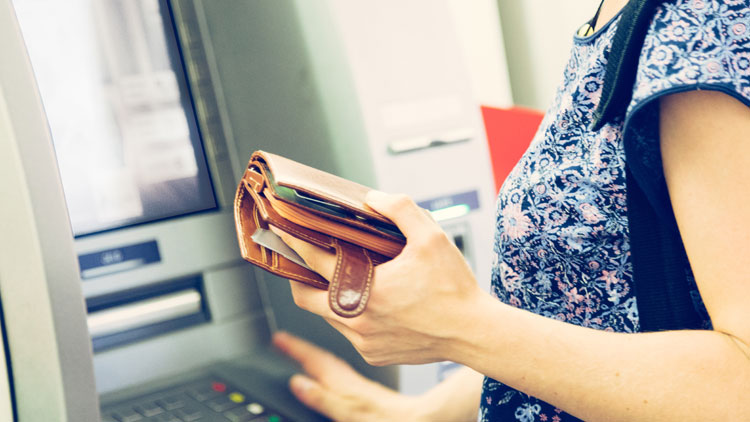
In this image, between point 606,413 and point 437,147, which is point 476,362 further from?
Result: point 437,147

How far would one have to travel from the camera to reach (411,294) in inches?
24.5

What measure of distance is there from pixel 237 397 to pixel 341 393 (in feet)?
0.68

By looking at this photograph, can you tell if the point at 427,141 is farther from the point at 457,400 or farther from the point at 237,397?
the point at 237,397

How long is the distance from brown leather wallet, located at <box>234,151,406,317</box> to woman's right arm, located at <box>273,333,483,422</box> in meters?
0.55

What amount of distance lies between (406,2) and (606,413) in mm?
889

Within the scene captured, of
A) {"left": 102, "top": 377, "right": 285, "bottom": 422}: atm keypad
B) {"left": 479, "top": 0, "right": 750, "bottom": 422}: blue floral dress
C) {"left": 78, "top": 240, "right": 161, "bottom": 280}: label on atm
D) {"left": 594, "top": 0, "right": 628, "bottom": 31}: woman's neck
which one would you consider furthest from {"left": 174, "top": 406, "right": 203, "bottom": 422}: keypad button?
{"left": 594, "top": 0, "right": 628, "bottom": 31}: woman's neck

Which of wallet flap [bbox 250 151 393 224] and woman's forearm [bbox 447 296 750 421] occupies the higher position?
wallet flap [bbox 250 151 393 224]

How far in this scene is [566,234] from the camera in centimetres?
72

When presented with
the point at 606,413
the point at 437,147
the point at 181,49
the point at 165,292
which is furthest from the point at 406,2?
the point at 606,413

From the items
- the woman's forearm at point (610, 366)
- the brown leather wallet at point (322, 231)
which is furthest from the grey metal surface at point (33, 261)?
the woman's forearm at point (610, 366)

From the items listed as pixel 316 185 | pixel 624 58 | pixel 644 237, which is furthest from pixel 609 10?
pixel 316 185

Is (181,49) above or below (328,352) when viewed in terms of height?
above

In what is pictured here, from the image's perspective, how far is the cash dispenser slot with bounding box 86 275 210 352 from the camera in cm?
124

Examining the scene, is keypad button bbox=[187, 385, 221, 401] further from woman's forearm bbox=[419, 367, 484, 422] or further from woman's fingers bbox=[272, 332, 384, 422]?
woman's forearm bbox=[419, 367, 484, 422]
